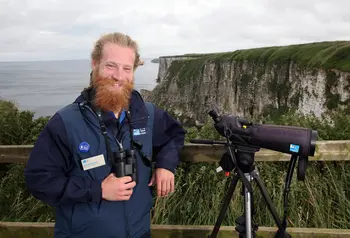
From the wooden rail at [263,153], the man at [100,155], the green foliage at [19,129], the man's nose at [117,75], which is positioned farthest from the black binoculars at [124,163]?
the green foliage at [19,129]

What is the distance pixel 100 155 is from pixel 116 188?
259mm

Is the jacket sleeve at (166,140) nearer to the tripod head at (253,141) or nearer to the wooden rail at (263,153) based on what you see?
the tripod head at (253,141)

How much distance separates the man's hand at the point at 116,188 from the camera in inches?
94.2

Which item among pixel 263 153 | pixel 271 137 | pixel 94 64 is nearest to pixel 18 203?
pixel 94 64

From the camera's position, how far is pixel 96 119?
98.1 inches

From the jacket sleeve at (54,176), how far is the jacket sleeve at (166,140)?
64 centimetres

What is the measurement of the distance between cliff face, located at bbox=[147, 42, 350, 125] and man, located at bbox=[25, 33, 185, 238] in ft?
54.3

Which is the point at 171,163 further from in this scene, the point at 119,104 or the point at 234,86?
the point at 234,86

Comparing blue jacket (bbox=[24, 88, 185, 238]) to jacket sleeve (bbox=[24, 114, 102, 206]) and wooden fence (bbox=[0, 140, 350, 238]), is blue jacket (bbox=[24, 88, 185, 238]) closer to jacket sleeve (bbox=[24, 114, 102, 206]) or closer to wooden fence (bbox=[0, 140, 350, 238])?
jacket sleeve (bbox=[24, 114, 102, 206])

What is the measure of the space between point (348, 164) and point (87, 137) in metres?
3.39

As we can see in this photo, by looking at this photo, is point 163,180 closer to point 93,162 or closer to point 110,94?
point 93,162

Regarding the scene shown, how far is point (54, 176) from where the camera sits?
238 cm

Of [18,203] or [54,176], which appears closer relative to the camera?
[54,176]

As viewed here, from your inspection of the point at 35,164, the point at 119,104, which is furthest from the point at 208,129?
the point at 35,164
